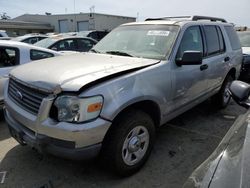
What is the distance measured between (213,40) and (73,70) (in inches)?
112

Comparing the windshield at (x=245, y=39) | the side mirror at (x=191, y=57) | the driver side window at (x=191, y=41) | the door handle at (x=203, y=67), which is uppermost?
the driver side window at (x=191, y=41)

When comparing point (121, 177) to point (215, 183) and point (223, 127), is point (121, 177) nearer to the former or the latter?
point (215, 183)

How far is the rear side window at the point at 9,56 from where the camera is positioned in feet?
16.1

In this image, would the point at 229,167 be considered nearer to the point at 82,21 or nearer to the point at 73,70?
the point at 73,70

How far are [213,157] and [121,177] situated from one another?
1.54 meters

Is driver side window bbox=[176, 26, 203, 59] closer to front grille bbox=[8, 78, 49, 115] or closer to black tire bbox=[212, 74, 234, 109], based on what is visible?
black tire bbox=[212, 74, 234, 109]

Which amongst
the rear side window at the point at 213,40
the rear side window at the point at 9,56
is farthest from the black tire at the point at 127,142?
the rear side window at the point at 9,56

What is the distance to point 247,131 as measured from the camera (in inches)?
72.1

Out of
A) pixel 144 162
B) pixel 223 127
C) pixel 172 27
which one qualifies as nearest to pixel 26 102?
pixel 144 162

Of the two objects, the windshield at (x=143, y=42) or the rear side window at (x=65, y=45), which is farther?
the rear side window at (x=65, y=45)

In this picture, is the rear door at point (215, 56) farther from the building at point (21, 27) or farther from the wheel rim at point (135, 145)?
the building at point (21, 27)

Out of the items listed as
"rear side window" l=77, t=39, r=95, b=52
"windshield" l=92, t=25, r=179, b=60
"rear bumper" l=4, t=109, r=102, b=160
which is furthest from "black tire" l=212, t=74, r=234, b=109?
"rear side window" l=77, t=39, r=95, b=52

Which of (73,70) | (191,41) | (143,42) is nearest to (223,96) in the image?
(191,41)

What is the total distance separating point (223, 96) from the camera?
18.0 ft
